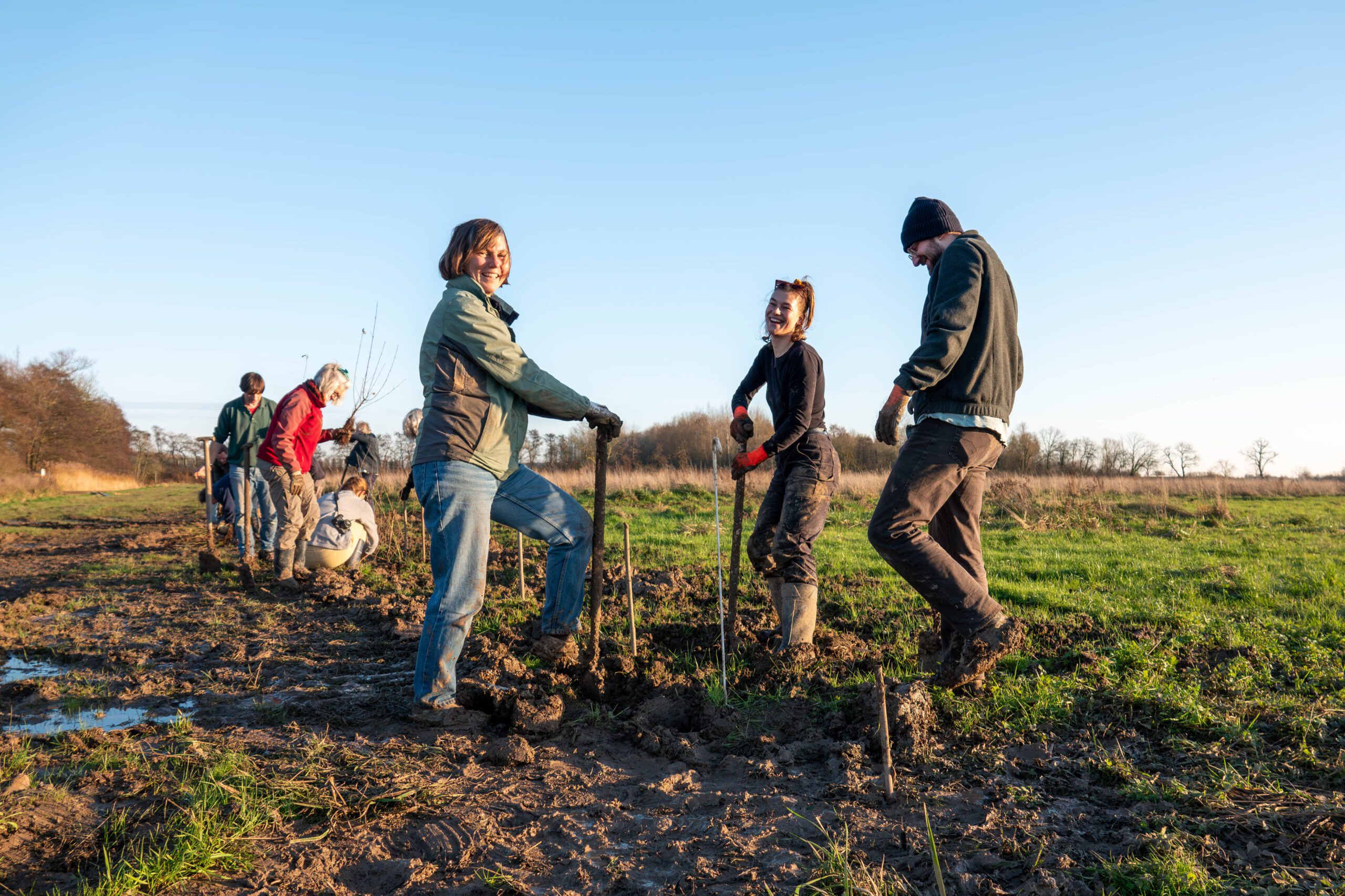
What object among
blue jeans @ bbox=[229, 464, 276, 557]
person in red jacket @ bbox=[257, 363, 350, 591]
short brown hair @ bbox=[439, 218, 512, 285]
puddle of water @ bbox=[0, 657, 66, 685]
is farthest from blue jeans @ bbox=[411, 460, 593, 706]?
blue jeans @ bbox=[229, 464, 276, 557]

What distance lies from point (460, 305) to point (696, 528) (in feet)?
Answer: 25.6

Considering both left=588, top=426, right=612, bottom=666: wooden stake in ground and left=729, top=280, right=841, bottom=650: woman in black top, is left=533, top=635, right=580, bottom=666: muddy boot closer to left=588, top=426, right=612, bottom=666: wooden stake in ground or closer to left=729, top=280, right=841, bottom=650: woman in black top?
left=588, top=426, right=612, bottom=666: wooden stake in ground

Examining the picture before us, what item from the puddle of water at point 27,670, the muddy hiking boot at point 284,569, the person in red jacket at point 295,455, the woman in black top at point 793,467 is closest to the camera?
the woman in black top at point 793,467

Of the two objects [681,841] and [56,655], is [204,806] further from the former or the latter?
[56,655]

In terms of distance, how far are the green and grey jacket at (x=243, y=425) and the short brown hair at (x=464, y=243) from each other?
20.0ft

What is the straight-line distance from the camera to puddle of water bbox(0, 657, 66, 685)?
16.2ft

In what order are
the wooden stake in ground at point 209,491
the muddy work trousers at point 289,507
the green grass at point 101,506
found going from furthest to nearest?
the green grass at point 101,506, the wooden stake in ground at point 209,491, the muddy work trousers at point 289,507

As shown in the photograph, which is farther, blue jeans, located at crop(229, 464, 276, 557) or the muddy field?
blue jeans, located at crop(229, 464, 276, 557)

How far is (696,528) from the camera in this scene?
441 inches

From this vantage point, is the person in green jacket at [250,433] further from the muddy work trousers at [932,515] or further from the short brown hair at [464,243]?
the muddy work trousers at [932,515]

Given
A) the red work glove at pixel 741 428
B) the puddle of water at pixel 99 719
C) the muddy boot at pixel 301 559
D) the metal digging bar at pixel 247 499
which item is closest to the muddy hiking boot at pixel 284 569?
the muddy boot at pixel 301 559

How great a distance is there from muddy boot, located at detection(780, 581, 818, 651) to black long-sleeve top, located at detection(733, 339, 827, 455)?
78cm

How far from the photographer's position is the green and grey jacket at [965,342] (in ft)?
11.9

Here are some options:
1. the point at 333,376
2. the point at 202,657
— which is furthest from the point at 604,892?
the point at 333,376
